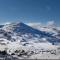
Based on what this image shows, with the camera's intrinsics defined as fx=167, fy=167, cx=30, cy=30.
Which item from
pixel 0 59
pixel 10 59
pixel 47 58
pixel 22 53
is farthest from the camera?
pixel 22 53

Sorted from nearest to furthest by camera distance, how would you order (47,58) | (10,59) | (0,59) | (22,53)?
(0,59) → (10,59) → (47,58) → (22,53)

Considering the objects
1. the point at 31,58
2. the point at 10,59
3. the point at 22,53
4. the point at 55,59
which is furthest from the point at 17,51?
the point at 55,59

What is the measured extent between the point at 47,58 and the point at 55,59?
735 centimetres

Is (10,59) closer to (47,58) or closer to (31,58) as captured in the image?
(31,58)

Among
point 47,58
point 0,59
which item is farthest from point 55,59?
point 0,59

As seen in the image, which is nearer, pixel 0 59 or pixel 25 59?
pixel 0 59

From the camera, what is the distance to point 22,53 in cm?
13325

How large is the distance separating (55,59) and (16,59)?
83.9 feet

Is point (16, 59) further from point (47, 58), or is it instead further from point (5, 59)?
point (47, 58)

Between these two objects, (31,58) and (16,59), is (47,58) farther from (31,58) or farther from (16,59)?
(16,59)

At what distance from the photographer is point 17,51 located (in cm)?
13675

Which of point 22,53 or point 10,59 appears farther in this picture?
point 22,53

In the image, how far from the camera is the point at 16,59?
110250mm

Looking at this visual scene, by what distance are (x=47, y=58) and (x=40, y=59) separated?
476 centimetres
